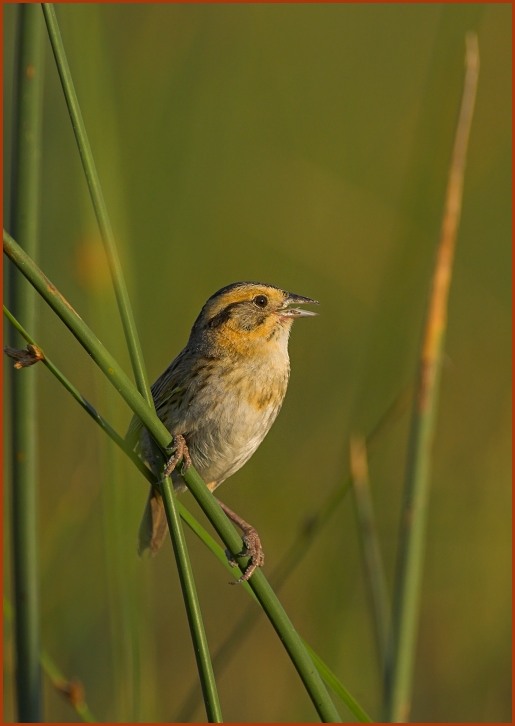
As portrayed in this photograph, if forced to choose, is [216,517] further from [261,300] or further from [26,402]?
[261,300]

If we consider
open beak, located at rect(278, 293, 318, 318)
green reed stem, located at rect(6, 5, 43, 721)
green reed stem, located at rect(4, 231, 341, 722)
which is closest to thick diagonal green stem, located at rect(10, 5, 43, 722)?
green reed stem, located at rect(6, 5, 43, 721)

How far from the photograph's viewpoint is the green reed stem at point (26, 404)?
221cm

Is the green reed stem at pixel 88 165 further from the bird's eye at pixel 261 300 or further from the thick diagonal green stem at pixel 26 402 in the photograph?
the bird's eye at pixel 261 300

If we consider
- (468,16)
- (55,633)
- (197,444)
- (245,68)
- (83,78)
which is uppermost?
(245,68)

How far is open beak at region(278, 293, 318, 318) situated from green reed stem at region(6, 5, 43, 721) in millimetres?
826

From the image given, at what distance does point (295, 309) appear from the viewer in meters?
3.02

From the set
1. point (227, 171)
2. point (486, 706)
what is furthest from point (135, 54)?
point (486, 706)

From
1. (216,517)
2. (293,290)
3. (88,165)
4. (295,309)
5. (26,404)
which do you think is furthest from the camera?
(293,290)

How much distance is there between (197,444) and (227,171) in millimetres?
3439

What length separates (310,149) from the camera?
6422 mm

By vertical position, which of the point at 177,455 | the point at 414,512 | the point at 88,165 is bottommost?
the point at 414,512

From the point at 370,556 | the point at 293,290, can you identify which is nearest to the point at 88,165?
the point at 370,556

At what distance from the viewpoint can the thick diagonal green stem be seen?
2.21 metres

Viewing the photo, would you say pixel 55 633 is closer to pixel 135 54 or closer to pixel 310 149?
pixel 135 54
